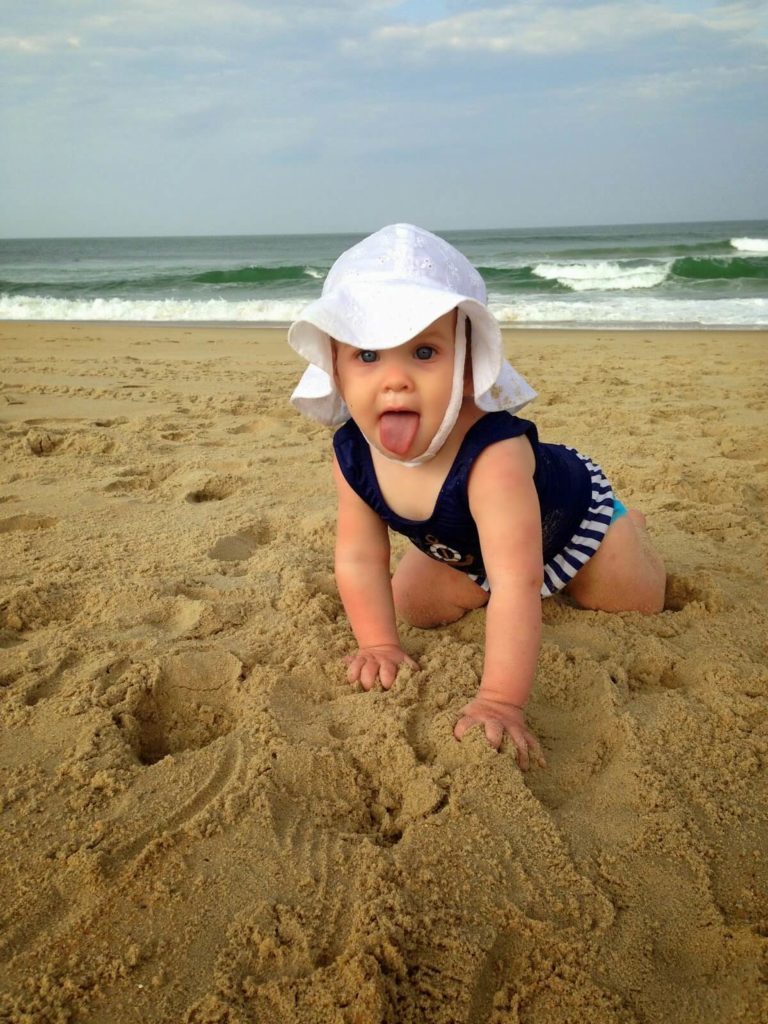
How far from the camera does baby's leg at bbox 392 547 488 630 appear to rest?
2.41 m

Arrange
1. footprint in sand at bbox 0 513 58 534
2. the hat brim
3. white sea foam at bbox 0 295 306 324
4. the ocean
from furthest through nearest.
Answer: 1. white sea foam at bbox 0 295 306 324
2. the ocean
3. footprint in sand at bbox 0 513 58 534
4. the hat brim

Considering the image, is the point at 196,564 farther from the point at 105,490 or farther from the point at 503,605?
the point at 503,605

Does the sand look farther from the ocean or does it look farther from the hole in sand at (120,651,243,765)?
the ocean

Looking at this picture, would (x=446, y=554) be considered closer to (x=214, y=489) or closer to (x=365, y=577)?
(x=365, y=577)

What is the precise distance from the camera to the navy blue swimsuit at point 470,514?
1.88 m

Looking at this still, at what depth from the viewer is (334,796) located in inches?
61.1

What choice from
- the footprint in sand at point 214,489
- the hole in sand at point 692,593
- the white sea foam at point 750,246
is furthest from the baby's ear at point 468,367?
the white sea foam at point 750,246

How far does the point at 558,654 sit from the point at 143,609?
4.12 ft

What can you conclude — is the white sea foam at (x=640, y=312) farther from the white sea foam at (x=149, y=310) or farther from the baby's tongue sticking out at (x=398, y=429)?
the baby's tongue sticking out at (x=398, y=429)

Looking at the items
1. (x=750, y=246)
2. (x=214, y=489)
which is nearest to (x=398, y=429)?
(x=214, y=489)

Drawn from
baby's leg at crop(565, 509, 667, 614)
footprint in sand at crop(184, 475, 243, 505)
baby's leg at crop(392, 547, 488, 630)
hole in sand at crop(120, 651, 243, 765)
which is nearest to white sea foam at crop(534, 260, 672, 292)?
footprint in sand at crop(184, 475, 243, 505)

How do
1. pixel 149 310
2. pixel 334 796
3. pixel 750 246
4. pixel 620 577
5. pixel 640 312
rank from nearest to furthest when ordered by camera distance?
pixel 334 796 < pixel 620 577 < pixel 640 312 < pixel 149 310 < pixel 750 246

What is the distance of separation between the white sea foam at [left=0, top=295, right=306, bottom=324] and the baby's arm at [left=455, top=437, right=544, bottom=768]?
11.3m

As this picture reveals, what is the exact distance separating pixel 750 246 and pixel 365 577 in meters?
28.3
